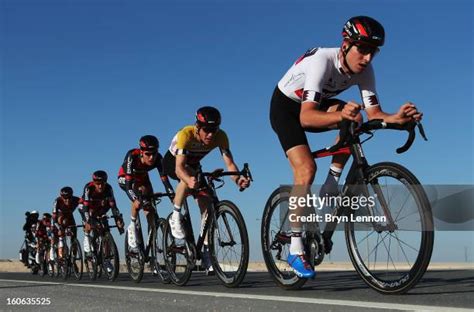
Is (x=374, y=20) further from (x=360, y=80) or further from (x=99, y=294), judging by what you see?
(x=99, y=294)

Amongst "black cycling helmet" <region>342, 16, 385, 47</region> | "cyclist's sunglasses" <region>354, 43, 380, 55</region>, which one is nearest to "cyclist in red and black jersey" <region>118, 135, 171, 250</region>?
"cyclist's sunglasses" <region>354, 43, 380, 55</region>

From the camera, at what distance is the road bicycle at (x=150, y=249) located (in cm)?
909

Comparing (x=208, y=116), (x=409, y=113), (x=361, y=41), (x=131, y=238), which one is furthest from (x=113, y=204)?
(x=409, y=113)

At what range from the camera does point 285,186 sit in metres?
6.09

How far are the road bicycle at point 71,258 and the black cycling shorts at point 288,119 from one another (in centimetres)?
843

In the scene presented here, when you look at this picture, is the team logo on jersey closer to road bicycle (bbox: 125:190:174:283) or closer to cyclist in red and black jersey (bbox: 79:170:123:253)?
road bicycle (bbox: 125:190:174:283)

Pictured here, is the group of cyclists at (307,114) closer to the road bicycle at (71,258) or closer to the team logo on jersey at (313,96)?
the team logo on jersey at (313,96)

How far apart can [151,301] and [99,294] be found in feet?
4.24

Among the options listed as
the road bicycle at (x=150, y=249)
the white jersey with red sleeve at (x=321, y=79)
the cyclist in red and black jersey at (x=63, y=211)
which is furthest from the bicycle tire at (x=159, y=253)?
the cyclist in red and black jersey at (x=63, y=211)

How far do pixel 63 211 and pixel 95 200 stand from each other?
343 cm

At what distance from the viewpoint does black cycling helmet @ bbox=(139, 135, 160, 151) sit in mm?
10156

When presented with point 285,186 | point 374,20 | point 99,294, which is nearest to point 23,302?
point 99,294

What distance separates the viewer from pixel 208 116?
751 cm

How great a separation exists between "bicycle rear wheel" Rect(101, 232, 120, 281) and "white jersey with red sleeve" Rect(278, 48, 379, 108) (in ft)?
20.5
